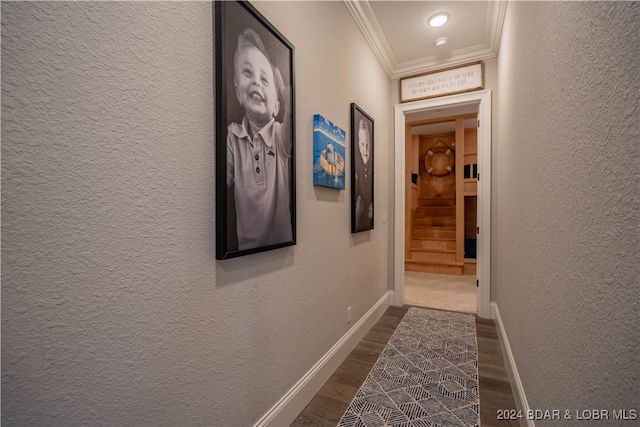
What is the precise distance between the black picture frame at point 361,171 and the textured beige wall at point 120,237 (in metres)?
1.09

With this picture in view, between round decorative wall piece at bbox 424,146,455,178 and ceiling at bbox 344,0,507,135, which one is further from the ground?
ceiling at bbox 344,0,507,135

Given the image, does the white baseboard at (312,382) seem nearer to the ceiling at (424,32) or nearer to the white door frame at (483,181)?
the white door frame at (483,181)

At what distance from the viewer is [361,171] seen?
2.43 meters

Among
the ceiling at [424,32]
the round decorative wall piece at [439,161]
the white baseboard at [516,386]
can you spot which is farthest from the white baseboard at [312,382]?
the round decorative wall piece at [439,161]

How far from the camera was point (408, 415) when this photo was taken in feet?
5.04

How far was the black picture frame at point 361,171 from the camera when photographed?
228 centimetres

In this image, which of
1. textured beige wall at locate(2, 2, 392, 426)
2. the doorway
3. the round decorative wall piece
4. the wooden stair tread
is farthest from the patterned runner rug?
the round decorative wall piece

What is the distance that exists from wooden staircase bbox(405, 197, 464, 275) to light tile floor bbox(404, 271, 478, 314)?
0.74 feet

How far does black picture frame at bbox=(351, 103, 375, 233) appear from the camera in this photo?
7.48 ft

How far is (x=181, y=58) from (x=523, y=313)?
1.92 metres

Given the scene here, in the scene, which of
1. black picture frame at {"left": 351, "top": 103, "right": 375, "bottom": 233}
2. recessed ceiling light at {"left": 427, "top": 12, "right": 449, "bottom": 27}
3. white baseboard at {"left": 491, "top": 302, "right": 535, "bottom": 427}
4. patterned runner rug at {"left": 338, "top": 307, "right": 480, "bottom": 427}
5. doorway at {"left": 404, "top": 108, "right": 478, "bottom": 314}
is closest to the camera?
white baseboard at {"left": 491, "top": 302, "right": 535, "bottom": 427}

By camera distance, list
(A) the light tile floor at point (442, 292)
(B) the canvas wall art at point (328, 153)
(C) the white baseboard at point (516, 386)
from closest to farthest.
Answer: (C) the white baseboard at point (516, 386) → (B) the canvas wall art at point (328, 153) → (A) the light tile floor at point (442, 292)

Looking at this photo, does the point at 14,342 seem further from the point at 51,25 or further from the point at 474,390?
the point at 474,390

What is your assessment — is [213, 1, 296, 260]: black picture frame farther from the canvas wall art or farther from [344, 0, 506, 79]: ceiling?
[344, 0, 506, 79]: ceiling
